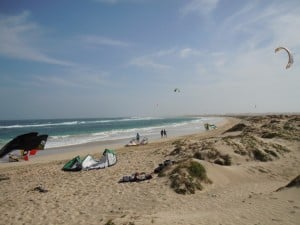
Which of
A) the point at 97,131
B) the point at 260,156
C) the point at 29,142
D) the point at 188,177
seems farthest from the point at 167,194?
the point at 97,131

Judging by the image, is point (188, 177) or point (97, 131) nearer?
point (188, 177)

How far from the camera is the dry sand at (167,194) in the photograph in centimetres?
773

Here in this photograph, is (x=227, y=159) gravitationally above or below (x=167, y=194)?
above

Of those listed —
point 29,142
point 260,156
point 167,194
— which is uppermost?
point 29,142

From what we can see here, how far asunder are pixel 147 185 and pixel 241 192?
3411 mm

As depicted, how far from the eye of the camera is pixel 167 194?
10391 mm

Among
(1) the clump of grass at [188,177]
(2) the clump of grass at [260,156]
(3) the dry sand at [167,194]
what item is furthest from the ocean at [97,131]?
(1) the clump of grass at [188,177]

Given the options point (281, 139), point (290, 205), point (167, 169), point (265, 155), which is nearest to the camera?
point (290, 205)

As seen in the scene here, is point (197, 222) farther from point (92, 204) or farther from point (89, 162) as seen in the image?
point (89, 162)

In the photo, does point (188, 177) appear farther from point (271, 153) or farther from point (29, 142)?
point (29, 142)

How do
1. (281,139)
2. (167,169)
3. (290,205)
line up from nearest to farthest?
(290,205) → (167,169) → (281,139)

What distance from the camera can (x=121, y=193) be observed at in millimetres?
11031

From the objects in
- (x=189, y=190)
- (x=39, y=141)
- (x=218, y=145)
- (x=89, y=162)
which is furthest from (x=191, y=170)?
(x=39, y=141)

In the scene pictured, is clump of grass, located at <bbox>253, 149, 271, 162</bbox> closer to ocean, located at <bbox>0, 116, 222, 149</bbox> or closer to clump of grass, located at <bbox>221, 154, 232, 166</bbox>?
clump of grass, located at <bbox>221, 154, 232, 166</bbox>
